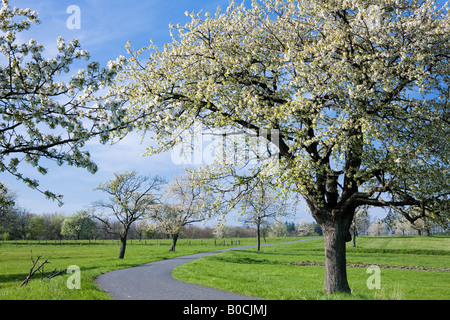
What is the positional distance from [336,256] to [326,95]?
7.01m

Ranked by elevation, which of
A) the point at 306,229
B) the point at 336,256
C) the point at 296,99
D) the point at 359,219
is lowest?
the point at 306,229

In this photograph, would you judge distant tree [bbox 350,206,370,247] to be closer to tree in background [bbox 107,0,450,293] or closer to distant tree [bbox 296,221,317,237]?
tree in background [bbox 107,0,450,293]

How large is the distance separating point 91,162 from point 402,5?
1381 cm

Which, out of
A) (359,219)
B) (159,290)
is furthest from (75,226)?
(159,290)

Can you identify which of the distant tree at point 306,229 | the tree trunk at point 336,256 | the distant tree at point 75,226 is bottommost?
the distant tree at point 306,229

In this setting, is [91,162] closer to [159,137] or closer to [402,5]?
[159,137]

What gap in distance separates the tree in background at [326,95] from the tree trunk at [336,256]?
0.04 meters

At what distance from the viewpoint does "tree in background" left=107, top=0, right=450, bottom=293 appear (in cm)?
1134

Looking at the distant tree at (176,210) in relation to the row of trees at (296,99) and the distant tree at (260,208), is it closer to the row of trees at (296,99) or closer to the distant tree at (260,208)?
the distant tree at (260,208)

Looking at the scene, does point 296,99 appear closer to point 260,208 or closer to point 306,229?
point 260,208

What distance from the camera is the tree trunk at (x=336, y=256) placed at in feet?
44.5

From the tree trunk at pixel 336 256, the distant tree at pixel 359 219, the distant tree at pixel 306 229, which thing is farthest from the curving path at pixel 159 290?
the distant tree at pixel 306 229

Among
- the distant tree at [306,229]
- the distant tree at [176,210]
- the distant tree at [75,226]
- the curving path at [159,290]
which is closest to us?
the curving path at [159,290]

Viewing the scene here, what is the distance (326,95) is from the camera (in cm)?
1324
